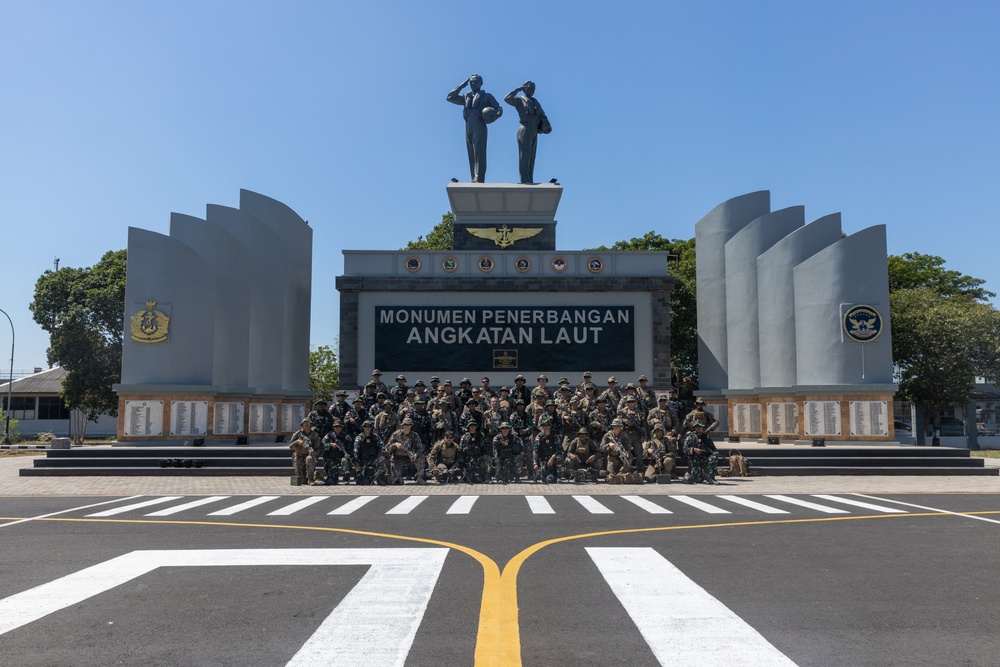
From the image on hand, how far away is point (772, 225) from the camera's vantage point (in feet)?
93.9

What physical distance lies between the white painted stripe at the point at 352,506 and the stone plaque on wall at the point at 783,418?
16.1m

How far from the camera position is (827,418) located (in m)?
24.8

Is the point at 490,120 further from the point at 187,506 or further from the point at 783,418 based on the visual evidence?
the point at 187,506

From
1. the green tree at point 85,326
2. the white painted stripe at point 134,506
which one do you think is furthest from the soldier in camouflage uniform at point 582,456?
the green tree at point 85,326

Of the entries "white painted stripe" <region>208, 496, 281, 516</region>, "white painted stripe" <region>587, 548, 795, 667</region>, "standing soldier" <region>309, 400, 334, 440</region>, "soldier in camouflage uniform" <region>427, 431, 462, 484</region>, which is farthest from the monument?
"white painted stripe" <region>587, 548, 795, 667</region>

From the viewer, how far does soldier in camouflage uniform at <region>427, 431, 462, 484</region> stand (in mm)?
18125

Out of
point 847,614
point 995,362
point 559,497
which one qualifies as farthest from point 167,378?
point 995,362

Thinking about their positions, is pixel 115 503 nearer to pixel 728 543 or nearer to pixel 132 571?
pixel 132 571

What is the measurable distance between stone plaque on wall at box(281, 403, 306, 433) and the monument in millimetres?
39

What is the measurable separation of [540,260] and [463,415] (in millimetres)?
11169

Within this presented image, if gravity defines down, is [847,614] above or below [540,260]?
below

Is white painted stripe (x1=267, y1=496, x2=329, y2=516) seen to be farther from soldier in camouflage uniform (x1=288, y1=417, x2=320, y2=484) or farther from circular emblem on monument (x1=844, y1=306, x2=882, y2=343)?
circular emblem on monument (x1=844, y1=306, x2=882, y2=343)

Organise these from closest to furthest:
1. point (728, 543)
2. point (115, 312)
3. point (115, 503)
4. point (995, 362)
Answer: point (728, 543)
point (115, 503)
point (995, 362)
point (115, 312)

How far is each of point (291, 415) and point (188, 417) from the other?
6614 mm
